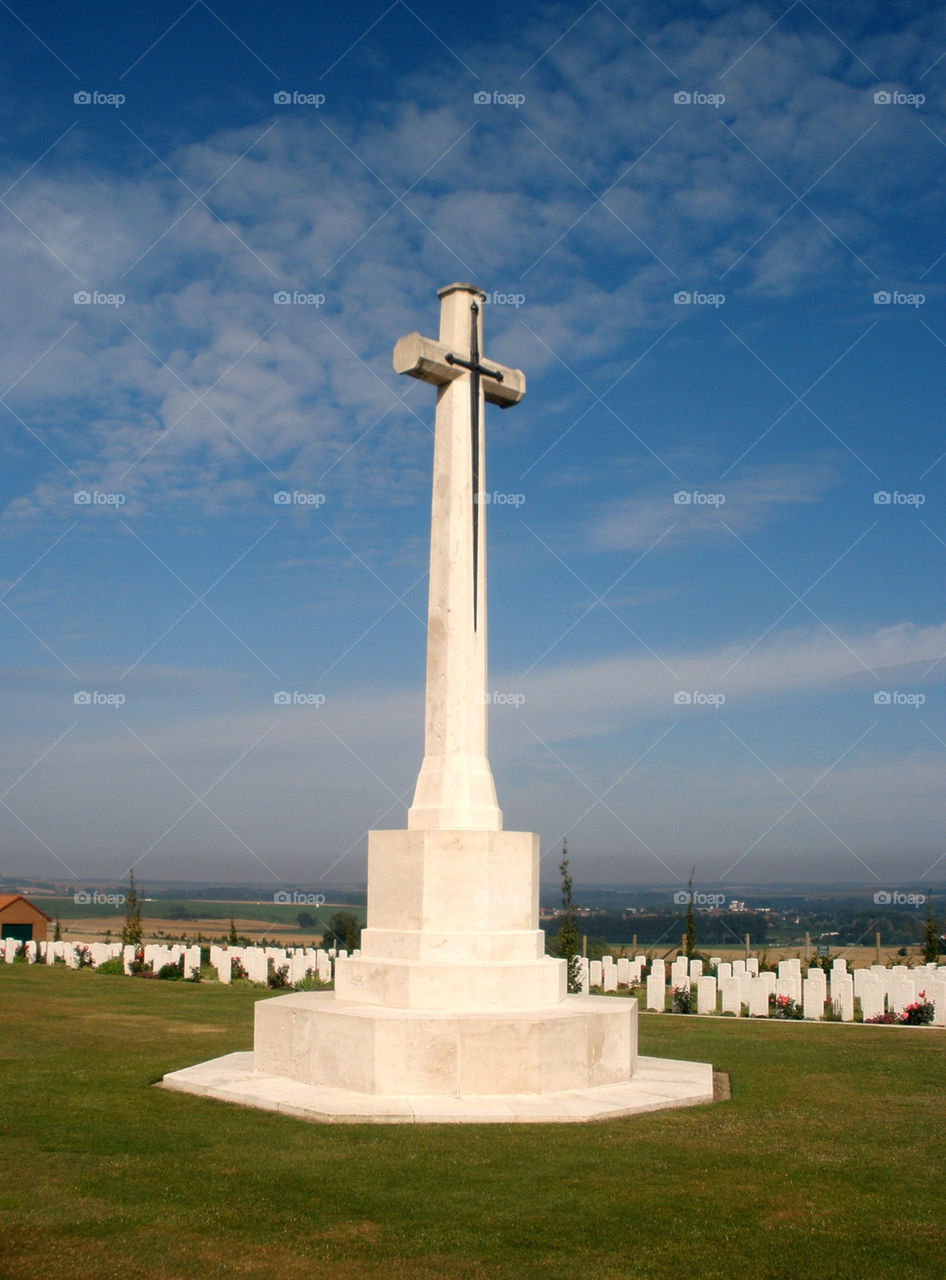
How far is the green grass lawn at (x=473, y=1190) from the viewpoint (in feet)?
13.9

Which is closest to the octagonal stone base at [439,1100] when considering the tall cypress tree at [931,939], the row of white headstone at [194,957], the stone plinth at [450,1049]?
the stone plinth at [450,1049]

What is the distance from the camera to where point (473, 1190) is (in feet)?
17.0

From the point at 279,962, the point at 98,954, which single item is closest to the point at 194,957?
the point at 279,962

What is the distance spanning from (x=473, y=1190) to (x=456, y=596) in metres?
4.92

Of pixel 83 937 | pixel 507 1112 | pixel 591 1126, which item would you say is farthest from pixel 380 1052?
pixel 83 937

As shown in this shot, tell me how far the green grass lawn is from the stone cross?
282 cm

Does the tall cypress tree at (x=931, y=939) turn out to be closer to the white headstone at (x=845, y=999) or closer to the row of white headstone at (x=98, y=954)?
the white headstone at (x=845, y=999)

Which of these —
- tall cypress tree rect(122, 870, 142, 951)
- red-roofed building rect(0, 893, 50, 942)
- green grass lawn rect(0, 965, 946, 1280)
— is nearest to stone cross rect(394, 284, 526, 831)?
green grass lawn rect(0, 965, 946, 1280)

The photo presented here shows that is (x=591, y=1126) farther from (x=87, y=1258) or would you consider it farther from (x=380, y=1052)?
(x=87, y=1258)

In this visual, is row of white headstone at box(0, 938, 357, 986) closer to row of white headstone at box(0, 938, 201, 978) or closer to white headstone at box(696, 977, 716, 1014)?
row of white headstone at box(0, 938, 201, 978)

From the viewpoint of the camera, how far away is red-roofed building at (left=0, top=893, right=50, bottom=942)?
2841 cm

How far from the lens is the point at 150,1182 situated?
5.31 meters

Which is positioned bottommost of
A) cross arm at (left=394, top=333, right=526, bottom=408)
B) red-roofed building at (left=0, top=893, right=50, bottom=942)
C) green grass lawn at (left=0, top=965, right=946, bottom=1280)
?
red-roofed building at (left=0, top=893, right=50, bottom=942)

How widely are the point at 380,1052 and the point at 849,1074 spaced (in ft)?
13.9
